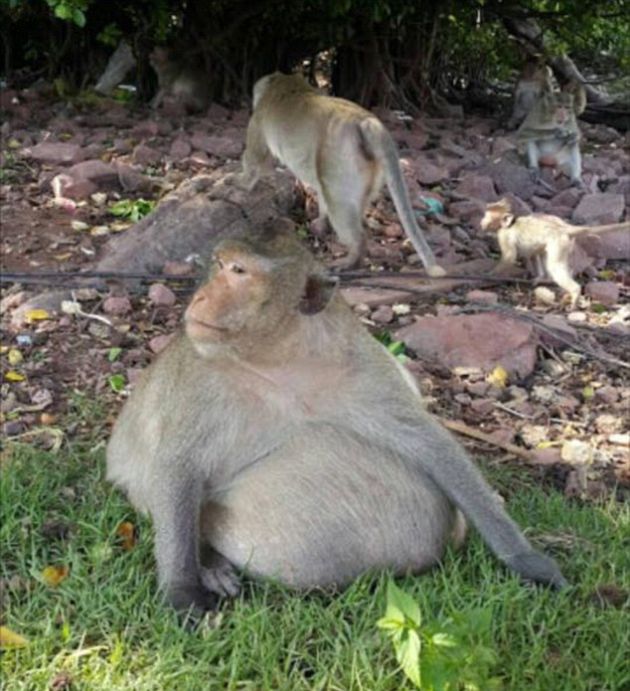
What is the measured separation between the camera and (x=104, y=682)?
2.79 meters

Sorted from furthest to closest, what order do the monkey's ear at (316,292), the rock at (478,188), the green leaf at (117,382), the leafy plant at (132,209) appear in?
1. the rock at (478,188)
2. the leafy plant at (132,209)
3. the green leaf at (117,382)
4. the monkey's ear at (316,292)

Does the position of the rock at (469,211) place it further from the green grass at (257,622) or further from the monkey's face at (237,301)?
the monkey's face at (237,301)

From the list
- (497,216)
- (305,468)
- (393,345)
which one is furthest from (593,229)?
(305,468)

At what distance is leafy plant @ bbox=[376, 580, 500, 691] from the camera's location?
2.46m

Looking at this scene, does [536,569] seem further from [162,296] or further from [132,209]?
[132,209]

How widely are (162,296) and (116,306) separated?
24cm

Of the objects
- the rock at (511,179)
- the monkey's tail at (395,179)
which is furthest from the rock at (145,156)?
the rock at (511,179)

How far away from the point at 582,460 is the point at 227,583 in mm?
1685

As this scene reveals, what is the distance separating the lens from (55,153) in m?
7.73

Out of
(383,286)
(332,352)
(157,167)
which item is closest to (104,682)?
(332,352)

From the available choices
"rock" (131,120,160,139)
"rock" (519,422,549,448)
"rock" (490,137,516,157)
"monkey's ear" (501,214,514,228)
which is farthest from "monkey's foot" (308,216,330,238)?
"rock" (490,137,516,157)

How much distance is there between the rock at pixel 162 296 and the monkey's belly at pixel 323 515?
2.33 m

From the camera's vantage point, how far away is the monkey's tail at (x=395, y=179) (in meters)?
6.28

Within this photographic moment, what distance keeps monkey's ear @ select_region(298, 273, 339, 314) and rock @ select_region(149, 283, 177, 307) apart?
99.2 inches
